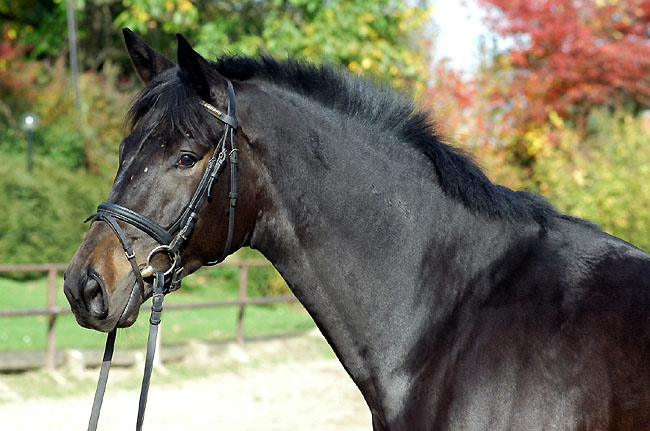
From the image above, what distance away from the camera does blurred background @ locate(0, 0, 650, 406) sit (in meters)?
11.0

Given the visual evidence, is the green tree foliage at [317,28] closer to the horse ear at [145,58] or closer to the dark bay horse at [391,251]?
the horse ear at [145,58]

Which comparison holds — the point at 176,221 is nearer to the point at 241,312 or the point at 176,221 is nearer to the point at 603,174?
the point at 241,312

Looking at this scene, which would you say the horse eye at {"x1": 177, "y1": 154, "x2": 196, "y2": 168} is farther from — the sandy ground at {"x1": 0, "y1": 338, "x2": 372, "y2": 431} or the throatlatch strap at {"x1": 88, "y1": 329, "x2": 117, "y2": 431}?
the sandy ground at {"x1": 0, "y1": 338, "x2": 372, "y2": 431}

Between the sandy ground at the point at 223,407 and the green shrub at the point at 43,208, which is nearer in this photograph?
the sandy ground at the point at 223,407

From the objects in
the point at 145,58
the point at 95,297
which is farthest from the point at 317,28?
the point at 95,297

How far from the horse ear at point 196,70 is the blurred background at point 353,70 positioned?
7.81m

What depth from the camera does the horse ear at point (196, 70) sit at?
7.46 feet

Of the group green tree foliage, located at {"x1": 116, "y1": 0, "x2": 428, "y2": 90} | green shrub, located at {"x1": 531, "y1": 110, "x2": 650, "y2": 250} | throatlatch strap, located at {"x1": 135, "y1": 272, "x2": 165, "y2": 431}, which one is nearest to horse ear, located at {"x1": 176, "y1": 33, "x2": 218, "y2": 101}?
throatlatch strap, located at {"x1": 135, "y1": 272, "x2": 165, "y2": 431}

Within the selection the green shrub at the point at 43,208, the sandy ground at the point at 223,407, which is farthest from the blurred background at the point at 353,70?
the sandy ground at the point at 223,407

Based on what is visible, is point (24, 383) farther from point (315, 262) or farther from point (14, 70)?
point (14, 70)

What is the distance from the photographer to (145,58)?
103 inches

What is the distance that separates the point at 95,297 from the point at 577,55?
1292 cm

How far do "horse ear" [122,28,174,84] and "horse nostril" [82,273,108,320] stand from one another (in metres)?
0.85

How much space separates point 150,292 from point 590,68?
12.8 meters
